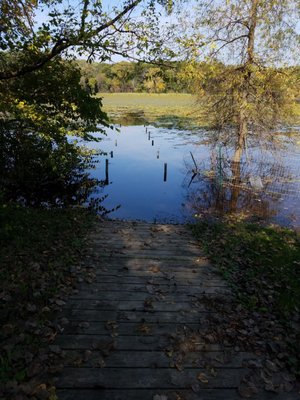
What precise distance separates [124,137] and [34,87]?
25776 millimetres

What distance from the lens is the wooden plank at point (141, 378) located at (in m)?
3.73

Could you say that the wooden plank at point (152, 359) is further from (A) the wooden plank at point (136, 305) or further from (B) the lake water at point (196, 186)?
(B) the lake water at point (196, 186)

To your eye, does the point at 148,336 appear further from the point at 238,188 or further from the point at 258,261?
the point at 238,188

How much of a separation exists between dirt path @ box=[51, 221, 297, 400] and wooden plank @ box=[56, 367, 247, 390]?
0.01 meters

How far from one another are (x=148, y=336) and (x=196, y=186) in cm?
1482

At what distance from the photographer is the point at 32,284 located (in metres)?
5.64

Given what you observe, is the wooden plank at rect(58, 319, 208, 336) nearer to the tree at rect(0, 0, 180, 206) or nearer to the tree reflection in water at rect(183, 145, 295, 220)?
the tree at rect(0, 0, 180, 206)

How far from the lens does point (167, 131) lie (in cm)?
3884

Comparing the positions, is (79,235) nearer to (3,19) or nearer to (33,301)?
(33,301)

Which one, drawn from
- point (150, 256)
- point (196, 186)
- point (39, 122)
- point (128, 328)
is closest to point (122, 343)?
point (128, 328)

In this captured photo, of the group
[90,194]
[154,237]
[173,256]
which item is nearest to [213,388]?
[173,256]

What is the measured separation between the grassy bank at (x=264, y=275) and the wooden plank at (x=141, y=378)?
93 cm

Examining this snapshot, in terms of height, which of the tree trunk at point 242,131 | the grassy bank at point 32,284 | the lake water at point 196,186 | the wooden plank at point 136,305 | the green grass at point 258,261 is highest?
the tree trunk at point 242,131

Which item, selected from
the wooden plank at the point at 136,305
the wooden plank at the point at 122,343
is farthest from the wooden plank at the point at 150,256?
the wooden plank at the point at 122,343
